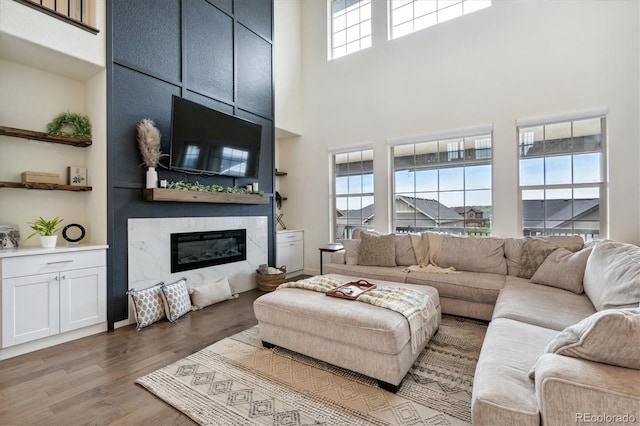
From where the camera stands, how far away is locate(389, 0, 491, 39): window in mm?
4309

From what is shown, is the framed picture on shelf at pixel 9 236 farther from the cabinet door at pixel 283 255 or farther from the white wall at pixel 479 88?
the white wall at pixel 479 88

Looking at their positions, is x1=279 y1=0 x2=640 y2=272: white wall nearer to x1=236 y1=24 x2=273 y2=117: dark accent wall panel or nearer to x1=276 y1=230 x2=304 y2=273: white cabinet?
x1=276 y1=230 x2=304 y2=273: white cabinet

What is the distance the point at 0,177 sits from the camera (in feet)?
8.96

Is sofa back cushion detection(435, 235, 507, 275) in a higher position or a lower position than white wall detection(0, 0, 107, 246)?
lower

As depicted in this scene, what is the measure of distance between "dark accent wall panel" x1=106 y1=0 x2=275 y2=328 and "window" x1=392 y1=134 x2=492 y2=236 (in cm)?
217

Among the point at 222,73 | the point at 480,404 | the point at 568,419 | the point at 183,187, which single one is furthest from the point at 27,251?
the point at 568,419

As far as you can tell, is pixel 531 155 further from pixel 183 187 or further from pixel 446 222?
pixel 183 187

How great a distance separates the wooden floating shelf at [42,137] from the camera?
8.62 feet

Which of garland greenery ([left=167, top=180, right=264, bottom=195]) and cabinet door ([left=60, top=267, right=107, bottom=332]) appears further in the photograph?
garland greenery ([left=167, top=180, right=264, bottom=195])

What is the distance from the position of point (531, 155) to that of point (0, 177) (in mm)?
5760

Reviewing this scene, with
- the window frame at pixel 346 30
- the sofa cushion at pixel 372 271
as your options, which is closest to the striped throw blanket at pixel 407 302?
the sofa cushion at pixel 372 271

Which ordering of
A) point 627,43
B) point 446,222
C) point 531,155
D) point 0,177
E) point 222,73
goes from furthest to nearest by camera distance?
point 446,222 < point 222,73 < point 531,155 < point 627,43 < point 0,177

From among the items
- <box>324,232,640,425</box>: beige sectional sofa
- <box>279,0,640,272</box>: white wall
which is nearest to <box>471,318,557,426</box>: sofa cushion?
<box>324,232,640,425</box>: beige sectional sofa

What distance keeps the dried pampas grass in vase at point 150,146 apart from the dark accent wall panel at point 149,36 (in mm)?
654
